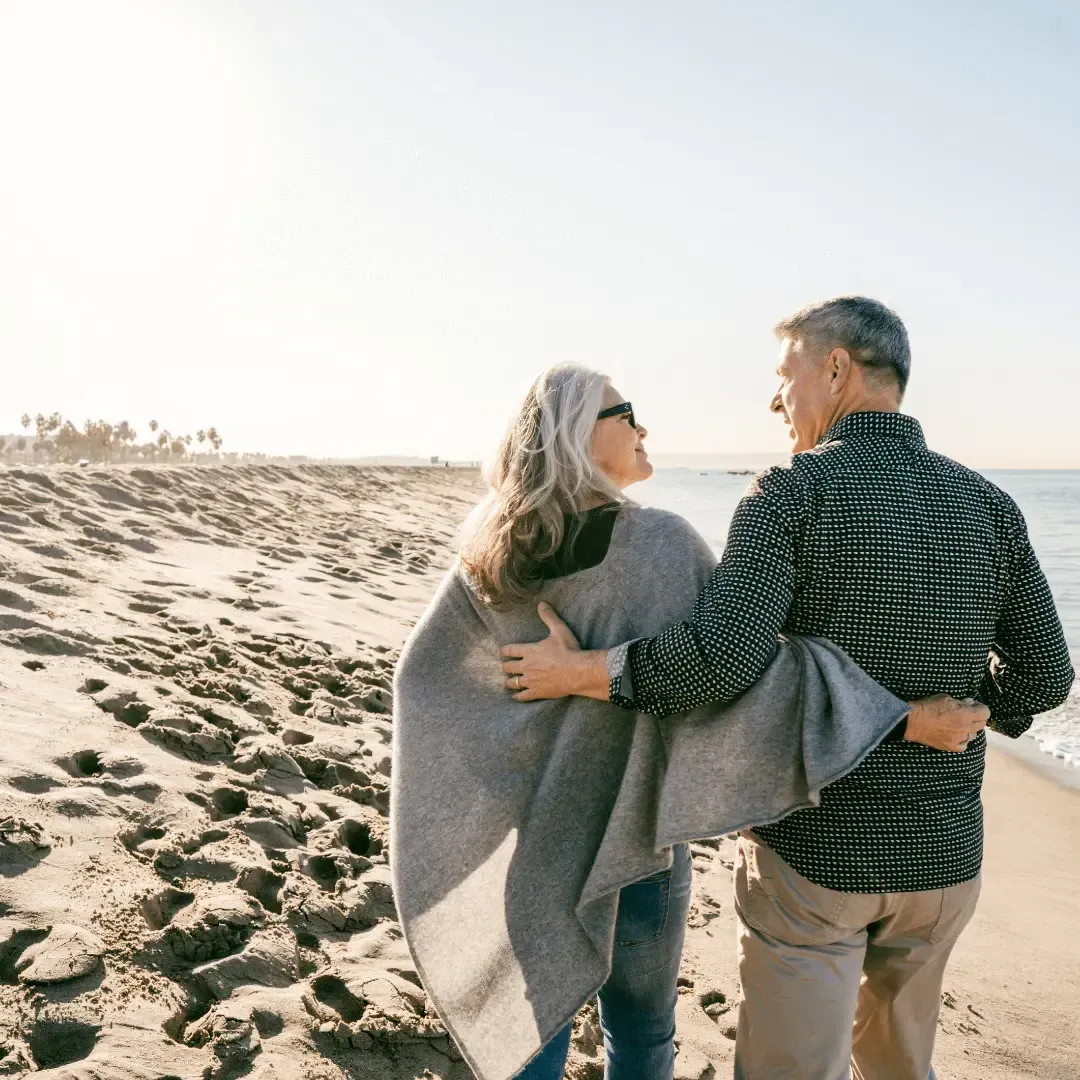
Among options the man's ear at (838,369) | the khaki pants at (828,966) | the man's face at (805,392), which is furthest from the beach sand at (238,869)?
the man's ear at (838,369)

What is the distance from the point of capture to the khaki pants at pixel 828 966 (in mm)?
1929

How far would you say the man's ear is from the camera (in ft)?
6.78

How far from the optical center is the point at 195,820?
3312 mm

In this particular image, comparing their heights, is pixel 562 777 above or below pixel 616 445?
below

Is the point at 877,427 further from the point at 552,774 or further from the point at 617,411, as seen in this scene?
the point at 552,774

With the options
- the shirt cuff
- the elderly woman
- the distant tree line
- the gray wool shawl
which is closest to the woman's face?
the elderly woman

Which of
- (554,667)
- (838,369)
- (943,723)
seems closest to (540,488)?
(554,667)

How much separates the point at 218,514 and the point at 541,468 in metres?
9.97

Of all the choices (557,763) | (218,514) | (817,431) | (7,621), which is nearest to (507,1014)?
(557,763)

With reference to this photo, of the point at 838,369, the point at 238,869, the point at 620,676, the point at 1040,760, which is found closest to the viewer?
the point at 620,676

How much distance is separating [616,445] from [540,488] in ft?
0.76

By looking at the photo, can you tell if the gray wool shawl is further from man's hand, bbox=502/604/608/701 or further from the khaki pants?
the khaki pants

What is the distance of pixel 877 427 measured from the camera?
2014 millimetres

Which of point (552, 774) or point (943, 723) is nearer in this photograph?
point (943, 723)
